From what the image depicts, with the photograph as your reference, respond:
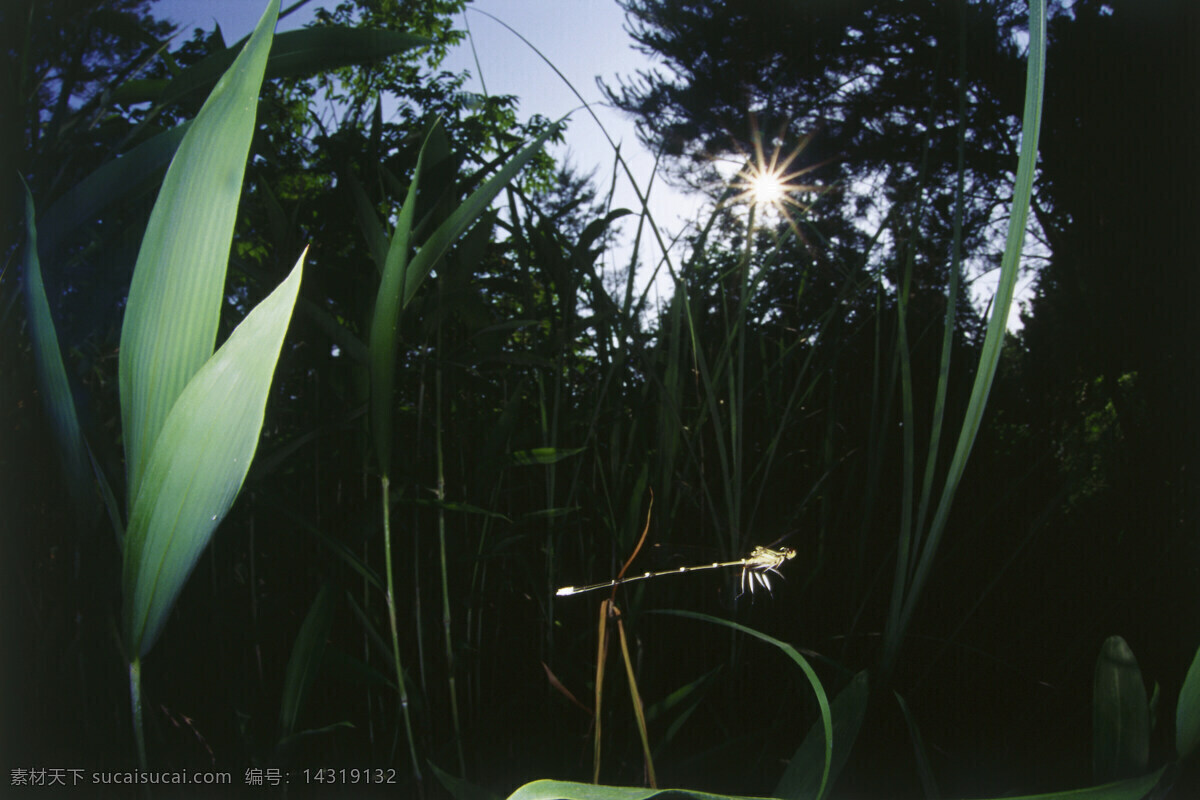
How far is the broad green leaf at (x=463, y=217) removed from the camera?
0.25 meters

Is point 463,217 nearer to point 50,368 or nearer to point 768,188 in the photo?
point 50,368

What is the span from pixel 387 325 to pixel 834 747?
23cm

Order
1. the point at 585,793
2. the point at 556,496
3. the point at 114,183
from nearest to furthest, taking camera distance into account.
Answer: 1. the point at 585,793
2. the point at 114,183
3. the point at 556,496

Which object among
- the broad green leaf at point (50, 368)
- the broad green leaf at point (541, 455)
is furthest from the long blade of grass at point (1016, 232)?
the broad green leaf at point (50, 368)

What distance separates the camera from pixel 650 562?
0.36 m

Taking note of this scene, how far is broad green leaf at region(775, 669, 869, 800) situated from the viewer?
230 millimetres

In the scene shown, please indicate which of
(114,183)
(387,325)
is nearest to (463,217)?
(387,325)

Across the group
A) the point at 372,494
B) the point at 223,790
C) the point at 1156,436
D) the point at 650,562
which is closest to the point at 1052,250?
the point at 1156,436

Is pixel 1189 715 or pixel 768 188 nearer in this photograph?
pixel 1189 715

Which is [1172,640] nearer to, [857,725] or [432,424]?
[857,725]

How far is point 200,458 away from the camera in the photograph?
18cm

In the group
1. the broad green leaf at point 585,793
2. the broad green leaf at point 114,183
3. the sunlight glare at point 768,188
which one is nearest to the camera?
the broad green leaf at point 585,793

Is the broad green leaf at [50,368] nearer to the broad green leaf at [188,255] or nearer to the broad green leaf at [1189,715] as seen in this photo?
the broad green leaf at [188,255]

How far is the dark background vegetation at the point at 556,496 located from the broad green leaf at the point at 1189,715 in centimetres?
12
